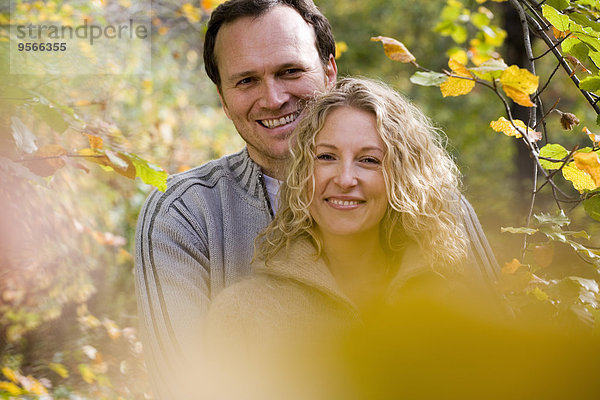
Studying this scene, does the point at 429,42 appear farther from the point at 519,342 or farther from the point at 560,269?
the point at 519,342

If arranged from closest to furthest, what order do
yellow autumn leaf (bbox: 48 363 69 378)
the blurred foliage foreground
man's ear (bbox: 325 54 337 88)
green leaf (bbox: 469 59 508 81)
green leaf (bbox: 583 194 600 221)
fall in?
the blurred foliage foreground
green leaf (bbox: 469 59 508 81)
green leaf (bbox: 583 194 600 221)
man's ear (bbox: 325 54 337 88)
yellow autumn leaf (bbox: 48 363 69 378)

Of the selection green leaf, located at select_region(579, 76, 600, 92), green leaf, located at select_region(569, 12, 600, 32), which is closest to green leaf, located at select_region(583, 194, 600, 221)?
green leaf, located at select_region(579, 76, 600, 92)

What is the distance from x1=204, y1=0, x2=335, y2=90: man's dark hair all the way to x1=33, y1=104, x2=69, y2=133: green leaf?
0.95 meters

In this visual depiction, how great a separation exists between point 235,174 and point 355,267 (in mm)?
791

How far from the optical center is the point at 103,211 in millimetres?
4754

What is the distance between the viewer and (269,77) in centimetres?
256

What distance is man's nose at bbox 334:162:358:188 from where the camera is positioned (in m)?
1.85

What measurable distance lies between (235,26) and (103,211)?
8.28 ft

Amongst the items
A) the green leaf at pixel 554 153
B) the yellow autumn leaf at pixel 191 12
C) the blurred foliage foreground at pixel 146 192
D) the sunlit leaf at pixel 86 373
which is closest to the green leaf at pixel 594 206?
the blurred foliage foreground at pixel 146 192

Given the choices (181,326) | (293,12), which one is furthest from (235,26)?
(181,326)

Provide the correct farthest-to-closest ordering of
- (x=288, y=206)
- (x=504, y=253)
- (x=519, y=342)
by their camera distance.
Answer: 1. (x=504, y=253)
2. (x=288, y=206)
3. (x=519, y=342)

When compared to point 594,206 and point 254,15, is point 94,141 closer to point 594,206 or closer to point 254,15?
point 254,15

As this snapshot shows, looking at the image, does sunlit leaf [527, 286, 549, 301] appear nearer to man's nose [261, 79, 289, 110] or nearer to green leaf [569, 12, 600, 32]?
green leaf [569, 12, 600, 32]

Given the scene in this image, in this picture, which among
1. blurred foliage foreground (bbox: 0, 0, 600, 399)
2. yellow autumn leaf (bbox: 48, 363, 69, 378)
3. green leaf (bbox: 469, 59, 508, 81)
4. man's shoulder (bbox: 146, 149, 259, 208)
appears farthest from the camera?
yellow autumn leaf (bbox: 48, 363, 69, 378)
